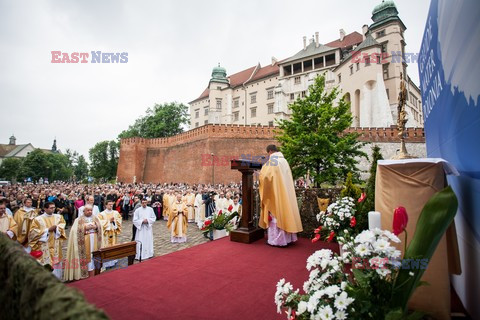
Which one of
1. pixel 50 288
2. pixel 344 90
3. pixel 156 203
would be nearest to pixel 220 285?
pixel 50 288

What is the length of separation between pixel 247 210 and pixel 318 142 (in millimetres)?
10472

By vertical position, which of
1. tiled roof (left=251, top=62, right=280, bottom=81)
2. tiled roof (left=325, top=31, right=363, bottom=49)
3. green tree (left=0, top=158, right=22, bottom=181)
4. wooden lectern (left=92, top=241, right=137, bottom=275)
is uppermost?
tiled roof (left=325, top=31, right=363, bottom=49)

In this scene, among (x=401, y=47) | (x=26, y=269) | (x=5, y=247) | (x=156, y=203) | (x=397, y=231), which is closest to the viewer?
(x=26, y=269)

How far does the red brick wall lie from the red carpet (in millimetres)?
24663

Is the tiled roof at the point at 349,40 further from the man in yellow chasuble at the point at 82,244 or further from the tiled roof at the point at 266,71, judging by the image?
the man in yellow chasuble at the point at 82,244

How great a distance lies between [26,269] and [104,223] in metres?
7.02

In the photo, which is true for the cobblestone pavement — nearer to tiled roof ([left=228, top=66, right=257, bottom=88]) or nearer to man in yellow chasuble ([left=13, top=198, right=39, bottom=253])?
man in yellow chasuble ([left=13, top=198, right=39, bottom=253])

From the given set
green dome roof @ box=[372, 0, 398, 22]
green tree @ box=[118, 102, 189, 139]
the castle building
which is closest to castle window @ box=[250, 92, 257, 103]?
the castle building

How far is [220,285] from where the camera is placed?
3316 mm

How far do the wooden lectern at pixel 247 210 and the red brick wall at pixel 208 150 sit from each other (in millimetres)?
23114

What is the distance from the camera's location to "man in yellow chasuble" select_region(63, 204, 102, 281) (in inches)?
244

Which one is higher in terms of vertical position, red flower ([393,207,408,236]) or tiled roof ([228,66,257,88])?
tiled roof ([228,66,257,88])

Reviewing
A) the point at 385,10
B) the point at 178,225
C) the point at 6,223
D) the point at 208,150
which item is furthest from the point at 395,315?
the point at 385,10

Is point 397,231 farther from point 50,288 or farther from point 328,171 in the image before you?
point 328,171
